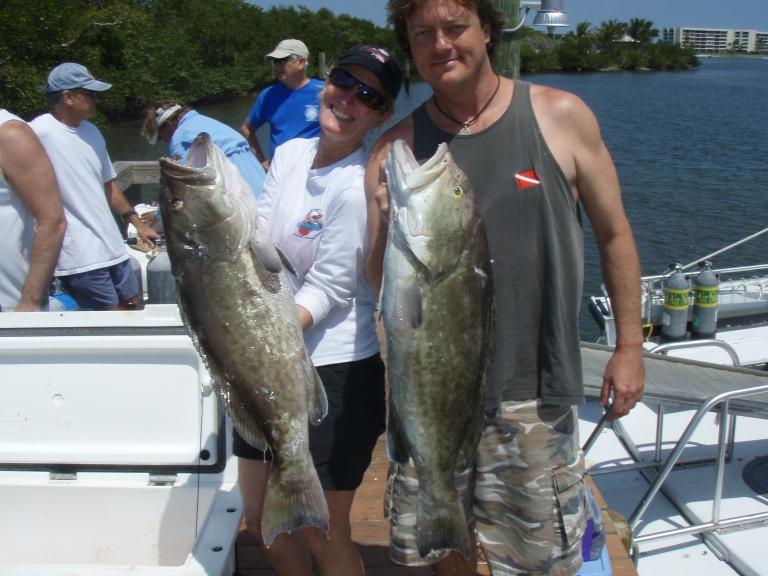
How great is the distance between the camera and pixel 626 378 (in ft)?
8.15

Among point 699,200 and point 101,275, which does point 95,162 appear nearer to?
point 101,275

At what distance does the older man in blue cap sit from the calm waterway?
267 centimetres

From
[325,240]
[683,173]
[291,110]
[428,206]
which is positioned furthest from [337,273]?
[683,173]

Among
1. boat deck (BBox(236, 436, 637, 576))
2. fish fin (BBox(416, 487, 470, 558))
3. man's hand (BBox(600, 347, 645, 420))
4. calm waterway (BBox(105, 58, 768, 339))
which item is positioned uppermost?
man's hand (BBox(600, 347, 645, 420))

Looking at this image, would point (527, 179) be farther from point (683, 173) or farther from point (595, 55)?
point (595, 55)

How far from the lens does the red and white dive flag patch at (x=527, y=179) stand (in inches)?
87.9

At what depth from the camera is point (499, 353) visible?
2.38 meters

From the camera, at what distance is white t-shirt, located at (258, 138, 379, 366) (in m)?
2.35

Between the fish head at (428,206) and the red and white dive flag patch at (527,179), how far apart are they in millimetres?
252

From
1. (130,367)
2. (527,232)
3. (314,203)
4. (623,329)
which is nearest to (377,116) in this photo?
(314,203)

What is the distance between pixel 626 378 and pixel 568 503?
46 cm

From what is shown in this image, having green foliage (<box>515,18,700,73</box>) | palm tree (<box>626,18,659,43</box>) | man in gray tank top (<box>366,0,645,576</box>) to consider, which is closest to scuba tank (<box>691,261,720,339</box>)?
man in gray tank top (<box>366,0,645,576</box>)

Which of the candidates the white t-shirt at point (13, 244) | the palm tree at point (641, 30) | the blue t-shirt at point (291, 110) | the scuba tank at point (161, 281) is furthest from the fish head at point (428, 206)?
the palm tree at point (641, 30)

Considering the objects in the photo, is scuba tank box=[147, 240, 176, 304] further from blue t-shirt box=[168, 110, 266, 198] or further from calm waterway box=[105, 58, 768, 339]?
calm waterway box=[105, 58, 768, 339]
